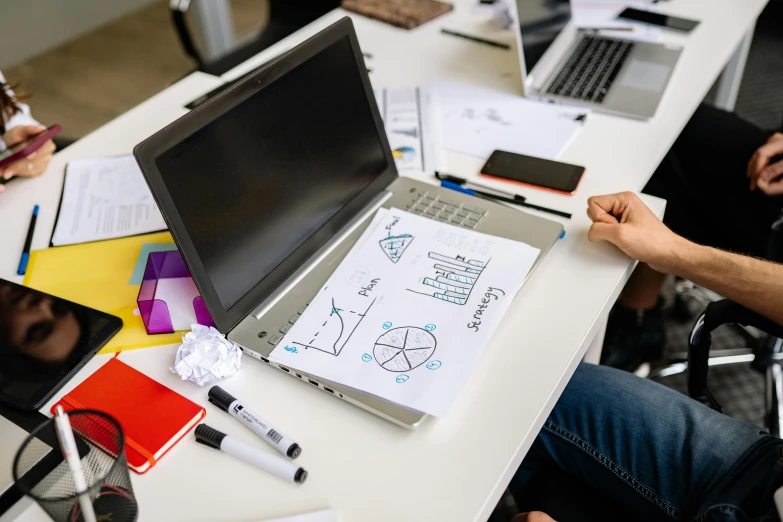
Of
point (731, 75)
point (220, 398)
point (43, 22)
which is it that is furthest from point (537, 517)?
point (43, 22)

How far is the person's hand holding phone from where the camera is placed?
1201mm

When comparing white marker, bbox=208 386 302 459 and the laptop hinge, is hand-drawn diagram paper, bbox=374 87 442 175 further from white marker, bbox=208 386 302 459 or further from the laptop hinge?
white marker, bbox=208 386 302 459

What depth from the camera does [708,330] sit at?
103 centimetres

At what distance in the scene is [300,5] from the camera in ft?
7.37

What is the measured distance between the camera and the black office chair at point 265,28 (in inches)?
75.4

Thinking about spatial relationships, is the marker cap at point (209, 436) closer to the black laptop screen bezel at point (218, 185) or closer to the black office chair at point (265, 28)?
the black laptop screen bezel at point (218, 185)

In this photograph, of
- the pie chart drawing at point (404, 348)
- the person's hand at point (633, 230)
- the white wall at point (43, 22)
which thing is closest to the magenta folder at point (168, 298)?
the pie chart drawing at point (404, 348)

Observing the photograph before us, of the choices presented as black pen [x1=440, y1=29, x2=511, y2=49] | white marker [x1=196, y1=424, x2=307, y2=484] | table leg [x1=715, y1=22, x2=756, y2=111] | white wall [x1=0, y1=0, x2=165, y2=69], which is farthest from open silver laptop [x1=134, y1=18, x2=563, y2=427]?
white wall [x1=0, y1=0, x2=165, y2=69]

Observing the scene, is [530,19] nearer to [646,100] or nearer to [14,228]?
[646,100]

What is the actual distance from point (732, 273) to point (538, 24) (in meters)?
0.72

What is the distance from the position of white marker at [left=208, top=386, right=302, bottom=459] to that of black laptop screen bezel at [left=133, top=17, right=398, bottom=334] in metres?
0.09

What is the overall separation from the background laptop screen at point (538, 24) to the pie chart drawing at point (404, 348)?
0.76 meters

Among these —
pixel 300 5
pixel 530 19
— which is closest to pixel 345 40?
pixel 530 19

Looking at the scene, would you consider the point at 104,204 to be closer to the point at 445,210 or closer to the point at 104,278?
the point at 104,278
